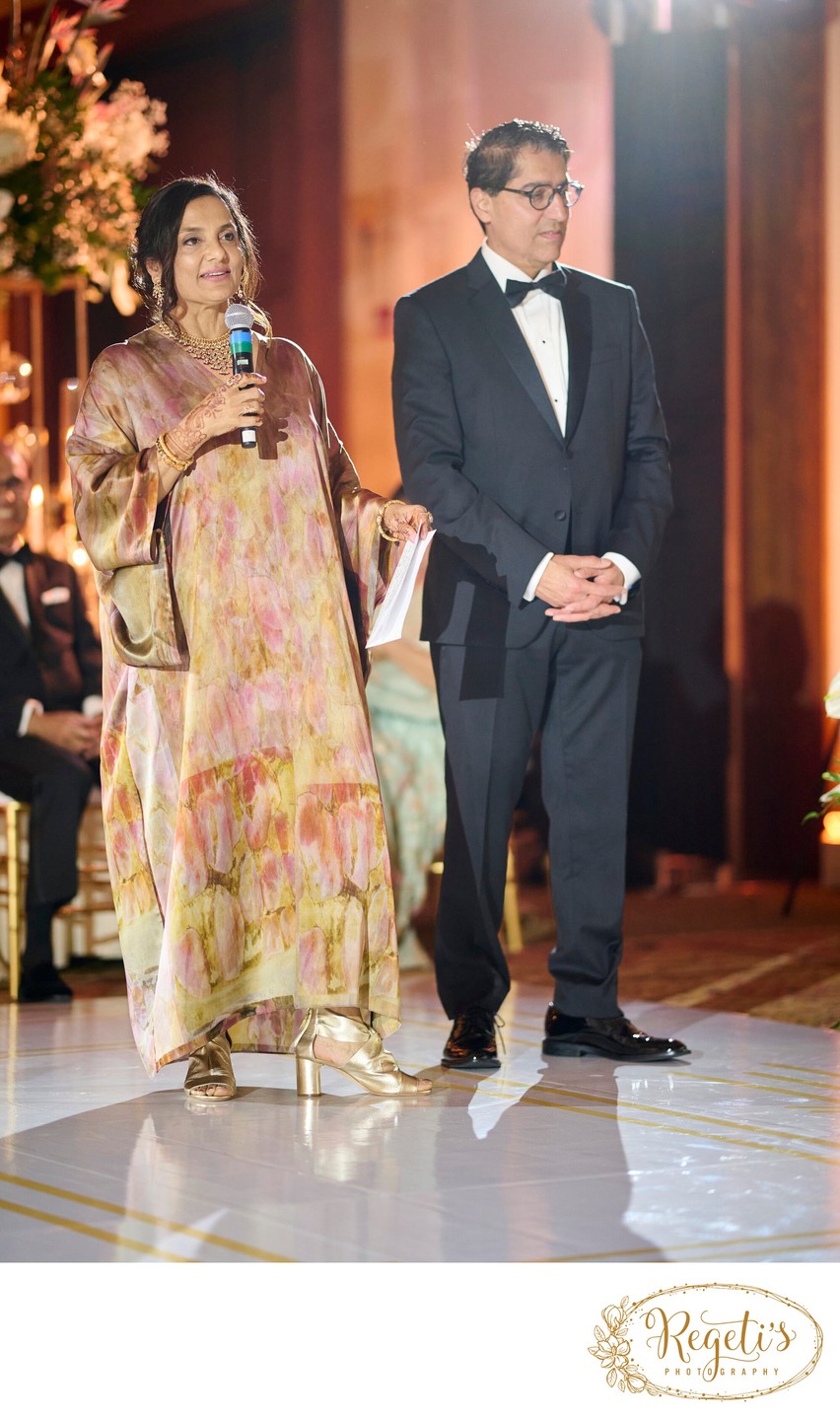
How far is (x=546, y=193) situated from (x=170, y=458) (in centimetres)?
98

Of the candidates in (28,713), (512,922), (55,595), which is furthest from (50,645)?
(512,922)

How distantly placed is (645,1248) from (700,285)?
5.04 meters

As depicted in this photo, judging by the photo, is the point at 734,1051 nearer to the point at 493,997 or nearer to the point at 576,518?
the point at 493,997

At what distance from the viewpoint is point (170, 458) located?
9.32 ft

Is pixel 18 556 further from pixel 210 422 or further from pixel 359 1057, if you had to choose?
pixel 359 1057

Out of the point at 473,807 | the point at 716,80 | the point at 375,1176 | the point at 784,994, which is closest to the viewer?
the point at 375,1176

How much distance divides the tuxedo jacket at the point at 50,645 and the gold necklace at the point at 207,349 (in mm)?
1776

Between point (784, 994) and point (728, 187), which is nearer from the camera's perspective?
point (784, 994)

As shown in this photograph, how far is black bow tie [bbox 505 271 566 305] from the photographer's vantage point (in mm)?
3328

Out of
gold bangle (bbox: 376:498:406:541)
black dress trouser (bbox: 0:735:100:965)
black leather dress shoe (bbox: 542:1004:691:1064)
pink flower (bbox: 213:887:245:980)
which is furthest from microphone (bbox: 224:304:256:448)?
black dress trouser (bbox: 0:735:100:965)

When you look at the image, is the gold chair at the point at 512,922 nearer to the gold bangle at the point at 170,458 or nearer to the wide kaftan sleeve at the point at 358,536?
the wide kaftan sleeve at the point at 358,536

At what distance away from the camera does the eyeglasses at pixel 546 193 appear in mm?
3270
